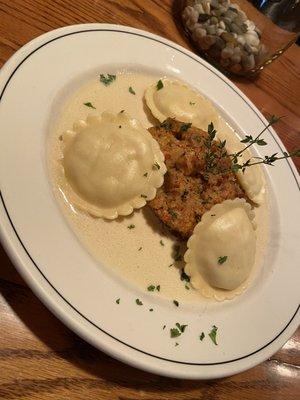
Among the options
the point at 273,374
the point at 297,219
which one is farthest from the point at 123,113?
the point at 273,374

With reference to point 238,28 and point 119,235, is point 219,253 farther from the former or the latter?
point 238,28

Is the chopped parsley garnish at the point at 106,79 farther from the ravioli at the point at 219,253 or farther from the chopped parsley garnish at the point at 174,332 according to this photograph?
the chopped parsley garnish at the point at 174,332

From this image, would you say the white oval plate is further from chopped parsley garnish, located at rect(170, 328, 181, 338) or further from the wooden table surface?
the wooden table surface

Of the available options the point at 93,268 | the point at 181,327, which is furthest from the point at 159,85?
the point at 181,327

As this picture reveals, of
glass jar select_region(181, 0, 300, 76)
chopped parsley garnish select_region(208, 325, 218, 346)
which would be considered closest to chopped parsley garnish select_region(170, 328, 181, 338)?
chopped parsley garnish select_region(208, 325, 218, 346)

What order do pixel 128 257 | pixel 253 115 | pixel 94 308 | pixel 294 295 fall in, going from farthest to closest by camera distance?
pixel 253 115 < pixel 294 295 < pixel 128 257 < pixel 94 308

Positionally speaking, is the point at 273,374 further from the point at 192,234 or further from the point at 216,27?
the point at 216,27

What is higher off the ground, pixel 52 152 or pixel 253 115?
pixel 253 115
